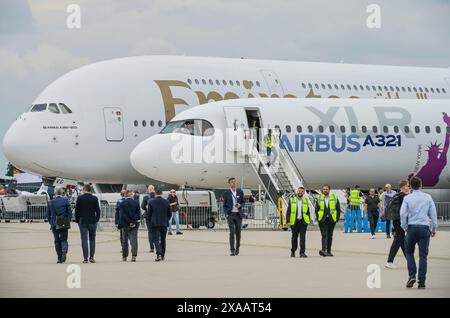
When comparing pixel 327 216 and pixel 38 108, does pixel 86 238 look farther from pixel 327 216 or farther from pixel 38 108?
pixel 38 108

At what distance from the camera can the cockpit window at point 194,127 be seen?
38.3 meters

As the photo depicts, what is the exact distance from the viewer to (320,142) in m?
39.7

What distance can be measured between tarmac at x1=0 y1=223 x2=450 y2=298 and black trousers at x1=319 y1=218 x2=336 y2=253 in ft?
1.02

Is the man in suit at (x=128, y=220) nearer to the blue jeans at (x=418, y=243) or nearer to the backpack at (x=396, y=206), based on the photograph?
the backpack at (x=396, y=206)

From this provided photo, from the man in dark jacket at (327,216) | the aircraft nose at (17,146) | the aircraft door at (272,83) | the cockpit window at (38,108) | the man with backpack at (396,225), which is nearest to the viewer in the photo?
the man with backpack at (396,225)

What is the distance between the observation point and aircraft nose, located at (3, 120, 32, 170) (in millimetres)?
41750

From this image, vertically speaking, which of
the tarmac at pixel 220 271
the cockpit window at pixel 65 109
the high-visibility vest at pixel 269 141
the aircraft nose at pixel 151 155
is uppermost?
the cockpit window at pixel 65 109

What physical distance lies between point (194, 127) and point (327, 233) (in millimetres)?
13609

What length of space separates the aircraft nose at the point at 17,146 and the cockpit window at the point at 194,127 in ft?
20.8

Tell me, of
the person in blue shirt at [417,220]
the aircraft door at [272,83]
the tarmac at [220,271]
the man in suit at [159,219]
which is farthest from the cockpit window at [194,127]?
the person in blue shirt at [417,220]

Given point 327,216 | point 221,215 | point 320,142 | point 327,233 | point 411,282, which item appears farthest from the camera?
point 221,215

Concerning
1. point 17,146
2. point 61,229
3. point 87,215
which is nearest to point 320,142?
point 17,146

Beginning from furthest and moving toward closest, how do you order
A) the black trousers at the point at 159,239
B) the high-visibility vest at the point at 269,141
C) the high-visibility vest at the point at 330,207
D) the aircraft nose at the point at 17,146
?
the aircraft nose at the point at 17,146 < the high-visibility vest at the point at 269,141 < the high-visibility vest at the point at 330,207 < the black trousers at the point at 159,239

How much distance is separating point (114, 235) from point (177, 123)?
536 cm
